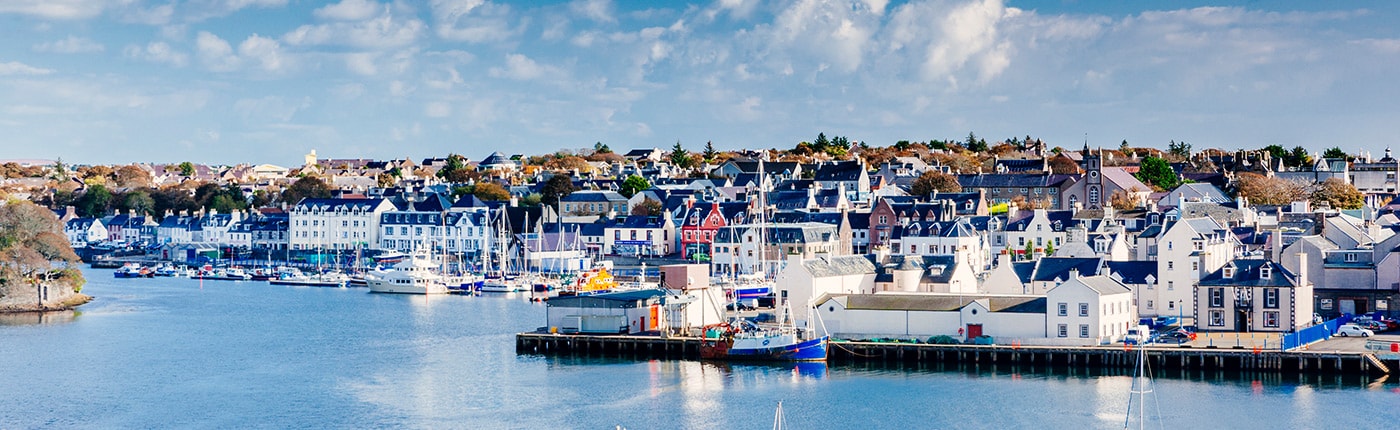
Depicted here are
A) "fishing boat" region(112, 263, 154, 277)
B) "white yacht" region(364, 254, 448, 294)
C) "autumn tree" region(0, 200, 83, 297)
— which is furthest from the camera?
"fishing boat" region(112, 263, 154, 277)

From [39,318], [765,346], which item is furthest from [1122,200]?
[39,318]

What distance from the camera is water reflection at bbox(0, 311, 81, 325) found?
52000 millimetres

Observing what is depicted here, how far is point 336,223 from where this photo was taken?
90125mm

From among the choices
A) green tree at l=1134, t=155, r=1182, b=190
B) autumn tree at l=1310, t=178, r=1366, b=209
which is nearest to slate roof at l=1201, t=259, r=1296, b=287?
autumn tree at l=1310, t=178, r=1366, b=209

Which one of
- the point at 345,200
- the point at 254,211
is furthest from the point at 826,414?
the point at 254,211

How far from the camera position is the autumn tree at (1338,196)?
73625 mm

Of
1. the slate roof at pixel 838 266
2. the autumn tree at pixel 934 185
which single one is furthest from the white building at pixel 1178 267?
the autumn tree at pixel 934 185

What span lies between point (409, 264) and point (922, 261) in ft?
90.7

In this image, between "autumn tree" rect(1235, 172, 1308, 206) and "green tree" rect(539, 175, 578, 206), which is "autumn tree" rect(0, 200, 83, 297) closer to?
"green tree" rect(539, 175, 578, 206)

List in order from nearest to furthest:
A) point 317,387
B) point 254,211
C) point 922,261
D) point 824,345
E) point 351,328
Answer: point 317,387, point 824,345, point 922,261, point 351,328, point 254,211

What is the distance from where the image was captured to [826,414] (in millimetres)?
32094

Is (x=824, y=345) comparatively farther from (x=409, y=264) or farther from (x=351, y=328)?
(x=409, y=264)

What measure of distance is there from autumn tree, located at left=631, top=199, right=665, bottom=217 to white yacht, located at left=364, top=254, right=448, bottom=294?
15998 mm

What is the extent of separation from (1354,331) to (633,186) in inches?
2219
